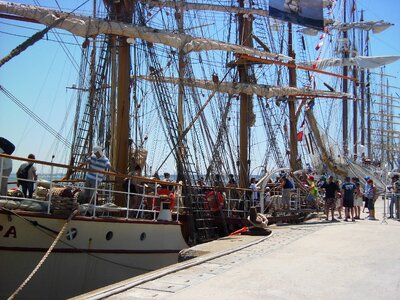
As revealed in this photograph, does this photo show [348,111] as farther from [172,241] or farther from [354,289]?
[354,289]

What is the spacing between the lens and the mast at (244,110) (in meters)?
25.5

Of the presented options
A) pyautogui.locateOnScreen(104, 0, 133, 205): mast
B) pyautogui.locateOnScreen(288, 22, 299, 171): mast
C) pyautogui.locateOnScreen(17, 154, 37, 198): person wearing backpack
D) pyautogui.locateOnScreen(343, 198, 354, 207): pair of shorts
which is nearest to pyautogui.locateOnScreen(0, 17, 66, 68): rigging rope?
pyautogui.locateOnScreen(17, 154, 37, 198): person wearing backpack

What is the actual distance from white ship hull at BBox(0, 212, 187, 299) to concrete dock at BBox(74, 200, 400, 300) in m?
1.69

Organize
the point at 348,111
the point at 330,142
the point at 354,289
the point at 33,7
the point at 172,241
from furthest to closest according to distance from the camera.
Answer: the point at 348,111 < the point at 330,142 < the point at 33,7 < the point at 172,241 < the point at 354,289

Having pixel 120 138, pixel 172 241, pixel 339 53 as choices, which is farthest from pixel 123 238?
pixel 339 53

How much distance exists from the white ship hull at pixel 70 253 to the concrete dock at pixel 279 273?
169cm

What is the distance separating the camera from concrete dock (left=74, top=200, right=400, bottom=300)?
6043 millimetres

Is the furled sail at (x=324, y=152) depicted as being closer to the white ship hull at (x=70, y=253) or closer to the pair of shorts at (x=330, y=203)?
the pair of shorts at (x=330, y=203)

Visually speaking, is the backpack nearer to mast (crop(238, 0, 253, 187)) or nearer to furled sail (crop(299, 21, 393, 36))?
mast (crop(238, 0, 253, 187))

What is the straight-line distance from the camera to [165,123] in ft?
50.6

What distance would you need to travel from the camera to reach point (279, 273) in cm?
733

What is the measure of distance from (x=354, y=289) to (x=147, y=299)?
277 cm

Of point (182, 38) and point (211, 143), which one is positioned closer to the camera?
point (211, 143)

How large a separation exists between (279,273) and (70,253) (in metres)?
4.41
